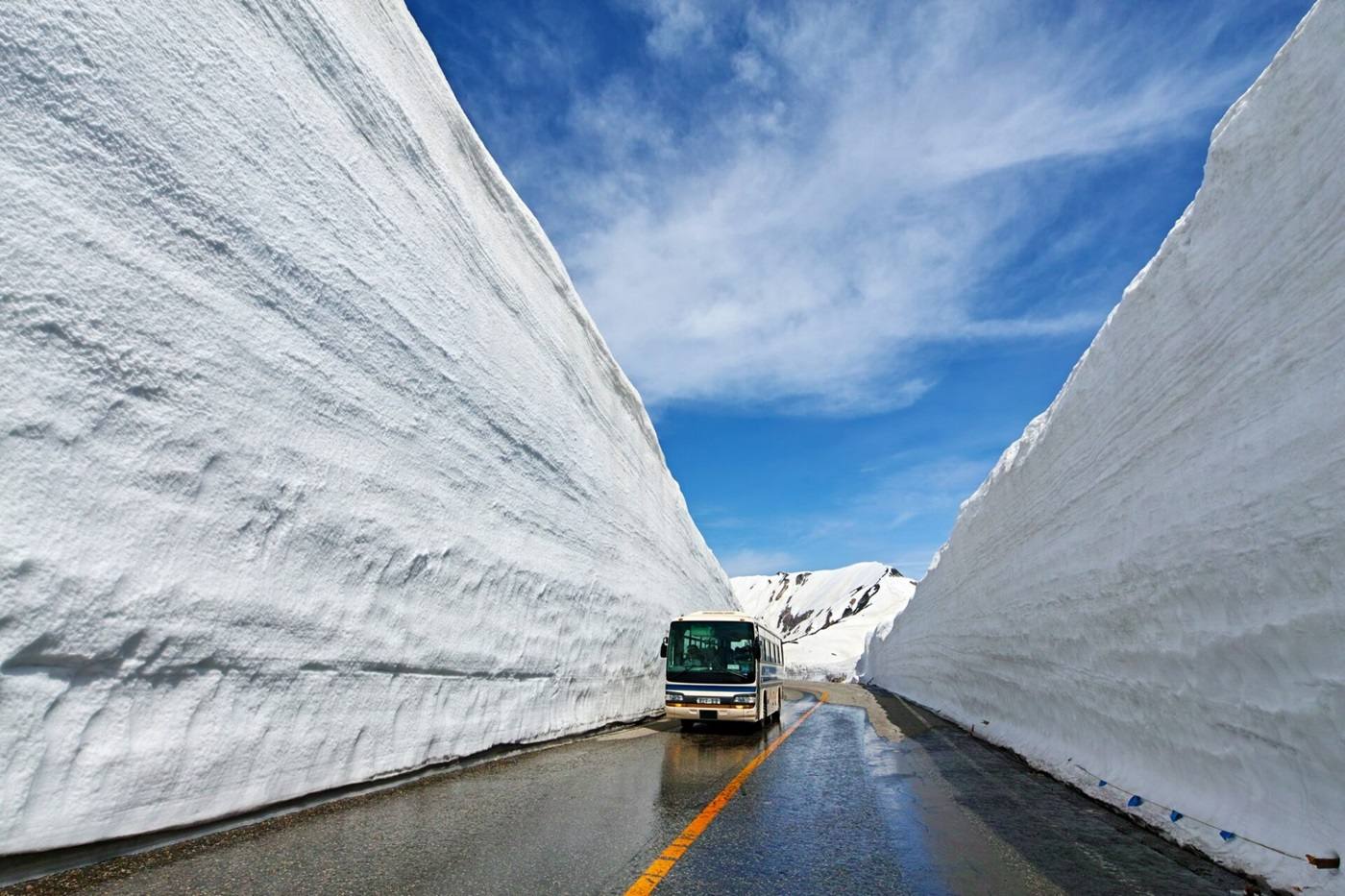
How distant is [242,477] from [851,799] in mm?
5925

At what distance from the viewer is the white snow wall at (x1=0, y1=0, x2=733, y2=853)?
445cm

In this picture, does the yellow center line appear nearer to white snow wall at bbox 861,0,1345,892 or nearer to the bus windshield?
white snow wall at bbox 861,0,1345,892

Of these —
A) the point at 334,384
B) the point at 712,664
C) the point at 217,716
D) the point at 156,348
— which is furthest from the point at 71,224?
the point at 712,664

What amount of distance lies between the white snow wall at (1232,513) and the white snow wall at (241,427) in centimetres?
684

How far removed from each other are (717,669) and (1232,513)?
372 inches

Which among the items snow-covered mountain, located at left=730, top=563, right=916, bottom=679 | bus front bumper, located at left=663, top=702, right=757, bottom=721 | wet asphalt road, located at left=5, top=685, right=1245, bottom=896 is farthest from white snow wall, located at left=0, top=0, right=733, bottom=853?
snow-covered mountain, located at left=730, top=563, right=916, bottom=679

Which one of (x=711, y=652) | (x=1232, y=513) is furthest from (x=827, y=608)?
(x=1232, y=513)

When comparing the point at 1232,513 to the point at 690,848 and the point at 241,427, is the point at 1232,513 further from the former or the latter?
the point at 241,427

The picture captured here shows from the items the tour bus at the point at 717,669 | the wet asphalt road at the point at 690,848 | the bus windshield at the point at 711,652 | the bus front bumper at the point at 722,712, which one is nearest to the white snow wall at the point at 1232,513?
the wet asphalt road at the point at 690,848

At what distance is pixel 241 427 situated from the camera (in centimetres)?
598

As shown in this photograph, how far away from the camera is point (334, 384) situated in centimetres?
736

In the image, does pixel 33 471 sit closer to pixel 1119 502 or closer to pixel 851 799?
pixel 851 799

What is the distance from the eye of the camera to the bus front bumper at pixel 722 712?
1304 centimetres

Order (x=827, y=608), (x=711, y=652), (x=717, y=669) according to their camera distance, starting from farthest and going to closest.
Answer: (x=827, y=608) → (x=711, y=652) → (x=717, y=669)
